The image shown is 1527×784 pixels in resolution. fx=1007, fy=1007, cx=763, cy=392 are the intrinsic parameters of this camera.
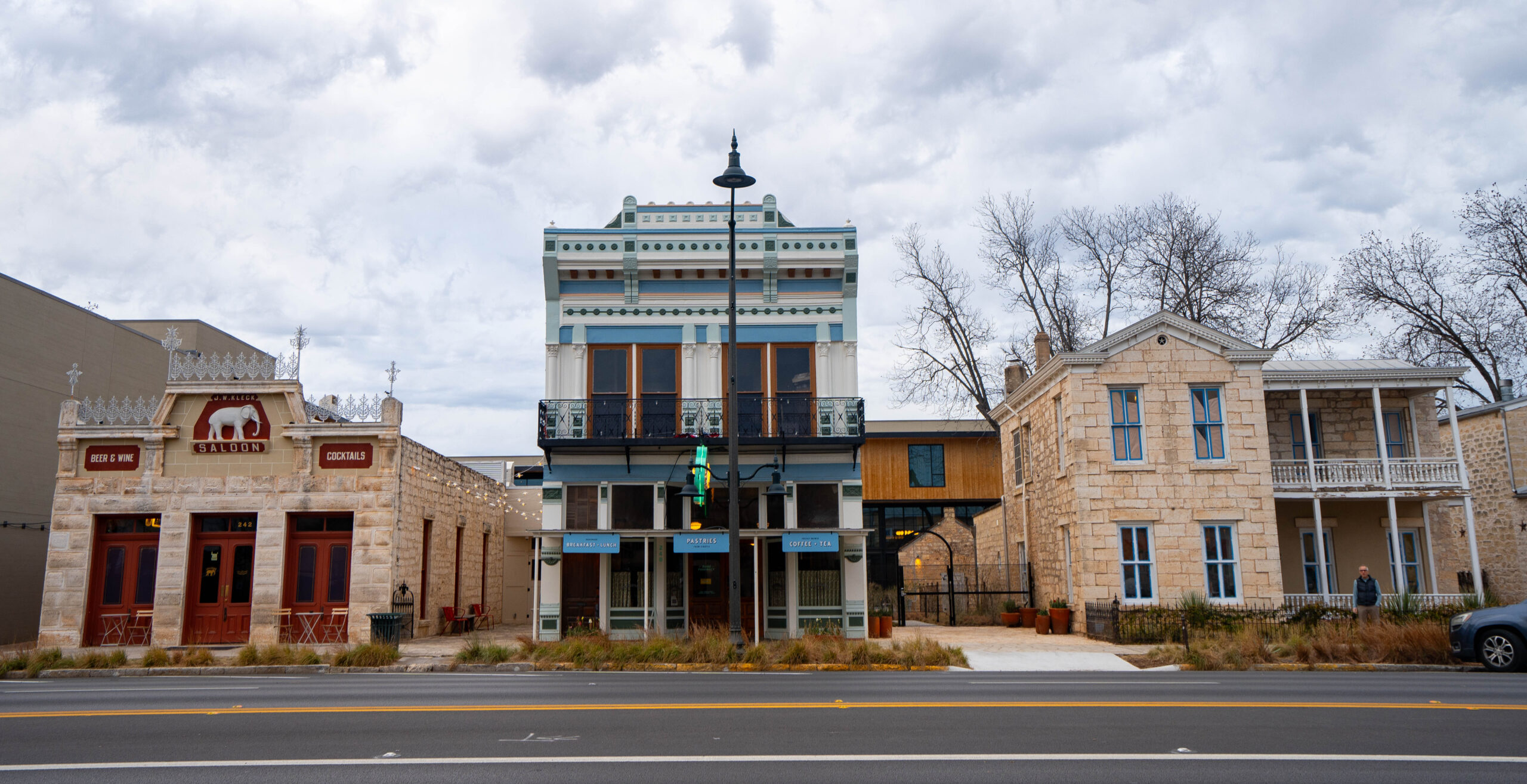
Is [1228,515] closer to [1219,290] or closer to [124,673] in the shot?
[1219,290]

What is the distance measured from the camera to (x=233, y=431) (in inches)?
848

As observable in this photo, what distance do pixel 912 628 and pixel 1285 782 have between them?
740 inches

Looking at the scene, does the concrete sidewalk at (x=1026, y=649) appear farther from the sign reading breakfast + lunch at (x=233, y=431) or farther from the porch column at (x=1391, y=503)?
the sign reading breakfast + lunch at (x=233, y=431)

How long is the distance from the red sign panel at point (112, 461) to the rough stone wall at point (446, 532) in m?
5.71

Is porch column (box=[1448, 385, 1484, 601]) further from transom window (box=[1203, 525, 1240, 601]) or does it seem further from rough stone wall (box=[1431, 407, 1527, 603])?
transom window (box=[1203, 525, 1240, 601])

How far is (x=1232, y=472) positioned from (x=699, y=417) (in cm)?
1209

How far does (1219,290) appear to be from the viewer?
33.9 meters

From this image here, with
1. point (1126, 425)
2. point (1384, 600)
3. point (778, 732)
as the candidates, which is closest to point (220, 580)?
point (778, 732)

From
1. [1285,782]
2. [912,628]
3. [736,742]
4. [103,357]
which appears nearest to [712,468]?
[912,628]

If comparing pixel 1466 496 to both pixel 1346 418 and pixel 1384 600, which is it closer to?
pixel 1346 418

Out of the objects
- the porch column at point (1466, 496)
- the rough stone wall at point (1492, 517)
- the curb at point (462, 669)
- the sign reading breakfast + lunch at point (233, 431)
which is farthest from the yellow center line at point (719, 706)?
the rough stone wall at point (1492, 517)

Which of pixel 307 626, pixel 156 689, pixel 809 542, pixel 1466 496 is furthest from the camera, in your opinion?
pixel 1466 496

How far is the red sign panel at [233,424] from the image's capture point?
70.4 feet

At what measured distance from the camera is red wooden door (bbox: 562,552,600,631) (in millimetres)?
21391
